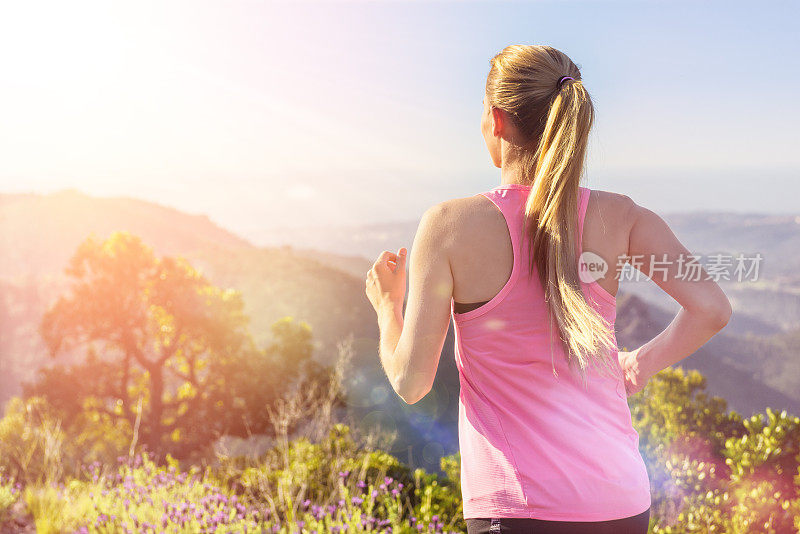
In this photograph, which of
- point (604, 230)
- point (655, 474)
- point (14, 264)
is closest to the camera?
point (604, 230)

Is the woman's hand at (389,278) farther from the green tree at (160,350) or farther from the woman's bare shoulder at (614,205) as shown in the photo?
the green tree at (160,350)

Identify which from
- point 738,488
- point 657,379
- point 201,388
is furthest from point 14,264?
point 738,488

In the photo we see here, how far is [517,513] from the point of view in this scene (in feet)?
4.30

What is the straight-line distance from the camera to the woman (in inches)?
52.1

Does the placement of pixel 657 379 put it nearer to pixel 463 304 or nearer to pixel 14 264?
pixel 463 304

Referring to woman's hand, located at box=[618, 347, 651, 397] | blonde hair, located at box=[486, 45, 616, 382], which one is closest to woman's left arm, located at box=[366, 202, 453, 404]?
blonde hair, located at box=[486, 45, 616, 382]

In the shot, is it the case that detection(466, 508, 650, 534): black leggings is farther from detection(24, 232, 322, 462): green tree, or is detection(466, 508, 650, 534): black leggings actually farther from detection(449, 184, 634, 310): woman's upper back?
detection(24, 232, 322, 462): green tree

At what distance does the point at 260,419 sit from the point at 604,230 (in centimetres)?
958

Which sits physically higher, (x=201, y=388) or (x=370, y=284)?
(x=370, y=284)

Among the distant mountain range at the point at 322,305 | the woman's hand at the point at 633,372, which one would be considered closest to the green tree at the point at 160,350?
the distant mountain range at the point at 322,305

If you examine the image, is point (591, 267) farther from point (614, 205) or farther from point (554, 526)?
point (554, 526)

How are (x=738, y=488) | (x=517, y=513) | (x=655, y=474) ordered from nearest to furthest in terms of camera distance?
(x=517, y=513) < (x=738, y=488) < (x=655, y=474)

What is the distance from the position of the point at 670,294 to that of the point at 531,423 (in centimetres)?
58

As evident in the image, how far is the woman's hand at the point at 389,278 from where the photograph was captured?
166cm
